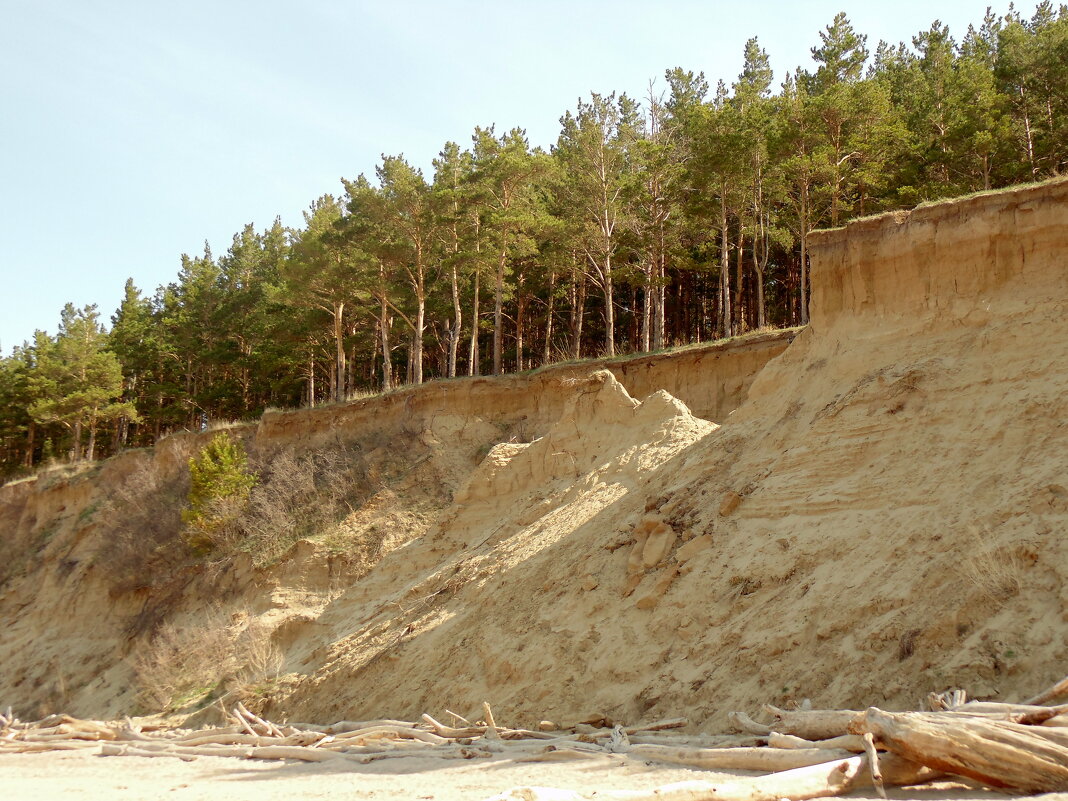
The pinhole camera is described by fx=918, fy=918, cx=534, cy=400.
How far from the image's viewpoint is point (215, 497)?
83.6ft

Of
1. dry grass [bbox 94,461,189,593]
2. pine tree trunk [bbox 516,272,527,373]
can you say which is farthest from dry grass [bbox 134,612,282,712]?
pine tree trunk [bbox 516,272,527,373]

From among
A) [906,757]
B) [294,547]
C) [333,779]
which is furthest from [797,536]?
[294,547]

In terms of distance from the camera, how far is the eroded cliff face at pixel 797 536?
361 inches

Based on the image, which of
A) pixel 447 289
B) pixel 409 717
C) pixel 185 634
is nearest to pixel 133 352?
pixel 447 289

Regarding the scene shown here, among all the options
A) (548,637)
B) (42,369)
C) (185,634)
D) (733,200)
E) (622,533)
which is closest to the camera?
(548,637)

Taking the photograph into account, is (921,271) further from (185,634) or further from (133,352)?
(133,352)

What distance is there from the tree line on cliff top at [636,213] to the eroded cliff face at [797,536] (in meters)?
13.5

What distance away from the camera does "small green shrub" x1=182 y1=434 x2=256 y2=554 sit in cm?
2503

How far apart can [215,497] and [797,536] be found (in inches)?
731

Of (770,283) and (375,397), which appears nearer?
(375,397)

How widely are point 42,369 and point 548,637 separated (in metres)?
40.5

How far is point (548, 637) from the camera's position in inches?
493

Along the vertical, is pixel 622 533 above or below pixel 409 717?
above

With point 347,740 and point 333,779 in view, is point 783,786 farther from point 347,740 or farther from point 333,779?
point 347,740
